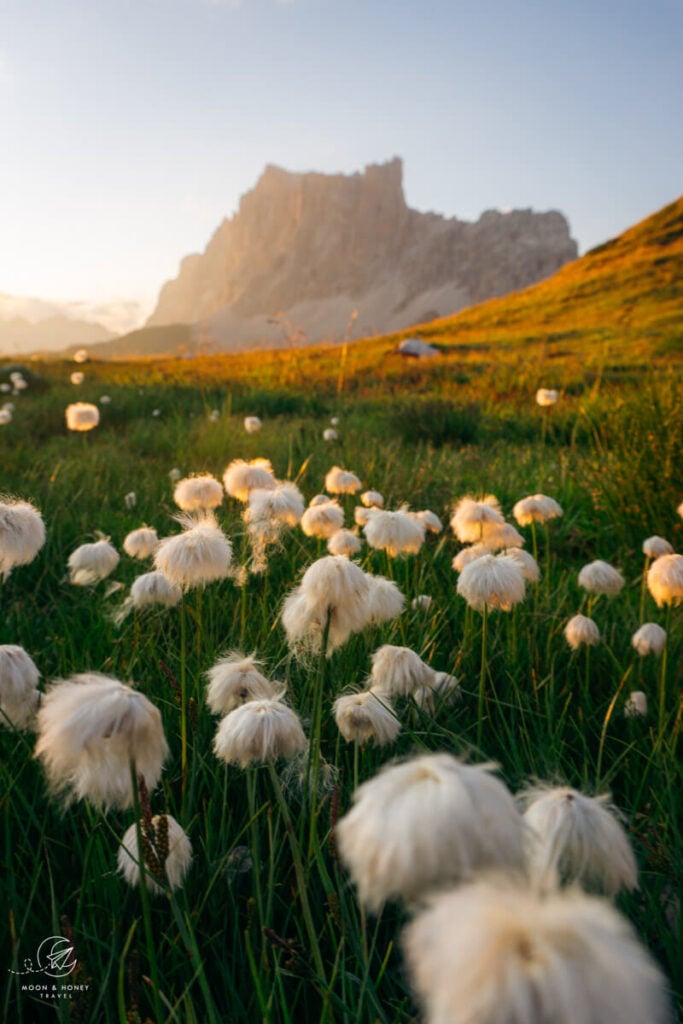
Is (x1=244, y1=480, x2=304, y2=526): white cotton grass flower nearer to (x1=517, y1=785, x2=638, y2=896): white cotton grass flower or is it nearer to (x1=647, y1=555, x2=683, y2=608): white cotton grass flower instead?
(x1=647, y1=555, x2=683, y2=608): white cotton grass flower

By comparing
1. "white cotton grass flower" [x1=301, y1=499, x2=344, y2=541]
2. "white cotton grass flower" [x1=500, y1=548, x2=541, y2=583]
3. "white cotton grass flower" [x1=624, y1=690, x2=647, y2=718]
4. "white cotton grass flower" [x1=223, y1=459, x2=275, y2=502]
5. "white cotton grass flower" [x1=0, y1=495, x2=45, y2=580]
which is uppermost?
"white cotton grass flower" [x1=0, y1=495, x2=45, y2=580]

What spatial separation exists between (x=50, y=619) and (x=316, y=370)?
1289 cm

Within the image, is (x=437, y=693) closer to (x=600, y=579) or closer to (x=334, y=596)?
(x=334, y=596)

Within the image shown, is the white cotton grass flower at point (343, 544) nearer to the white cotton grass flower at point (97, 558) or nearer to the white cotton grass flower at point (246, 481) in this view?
the white cotton grass flower at point (246, 481)

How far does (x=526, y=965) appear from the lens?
18.2 inches

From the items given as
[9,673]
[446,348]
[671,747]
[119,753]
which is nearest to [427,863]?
[119,753]

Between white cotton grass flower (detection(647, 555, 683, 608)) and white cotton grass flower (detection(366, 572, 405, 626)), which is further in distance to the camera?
white cotton grass flower (detection(647, 555, 683, 608))

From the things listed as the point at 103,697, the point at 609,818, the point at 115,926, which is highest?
the point at 103,697

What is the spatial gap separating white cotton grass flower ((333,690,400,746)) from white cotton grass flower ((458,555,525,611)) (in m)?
0.39

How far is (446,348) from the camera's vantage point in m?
21.7

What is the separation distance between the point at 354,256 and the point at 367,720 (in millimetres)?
152073

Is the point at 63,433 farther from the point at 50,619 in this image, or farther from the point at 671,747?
the point at 671,747

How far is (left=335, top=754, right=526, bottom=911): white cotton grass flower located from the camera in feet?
1.78

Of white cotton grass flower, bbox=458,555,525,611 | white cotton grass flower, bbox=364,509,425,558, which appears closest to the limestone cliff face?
white cotton grass flower, bbox=364,509,425,558
